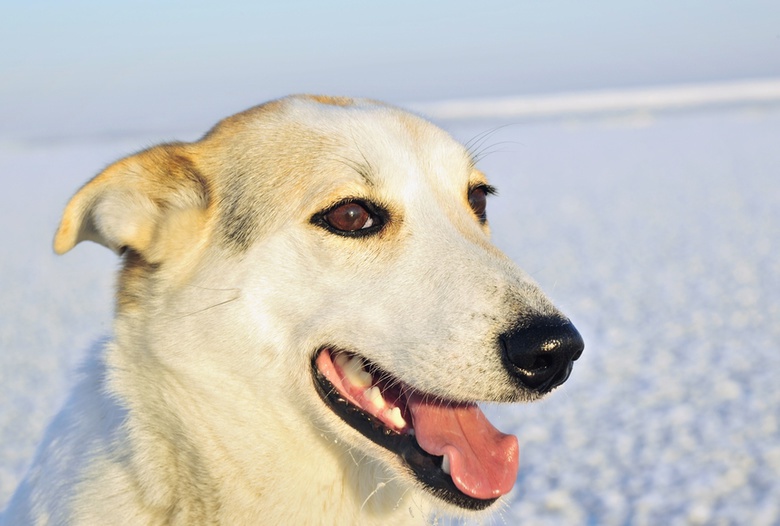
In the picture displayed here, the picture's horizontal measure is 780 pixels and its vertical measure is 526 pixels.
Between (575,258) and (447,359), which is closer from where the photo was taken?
(447,359)

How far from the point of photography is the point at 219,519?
2387mm

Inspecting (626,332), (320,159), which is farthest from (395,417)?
(626,332)

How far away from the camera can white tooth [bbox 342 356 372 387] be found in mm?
2480

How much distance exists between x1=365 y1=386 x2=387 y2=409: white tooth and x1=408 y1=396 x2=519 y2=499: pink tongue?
88 mm

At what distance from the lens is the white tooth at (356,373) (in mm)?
2480

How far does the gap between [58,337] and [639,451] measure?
6.06 m

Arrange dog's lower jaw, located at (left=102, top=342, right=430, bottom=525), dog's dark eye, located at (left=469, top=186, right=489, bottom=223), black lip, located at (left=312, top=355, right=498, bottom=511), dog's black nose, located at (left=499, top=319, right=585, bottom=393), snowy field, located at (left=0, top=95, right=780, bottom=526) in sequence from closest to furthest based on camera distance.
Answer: dog's black nose, located at (left=499, top=319, right=585, bottom=393) → black lip, located at (left=312, top=355, right=498, bottom=511) → dog's lower jaw, located at (left=102, top=342, right=430, bottom=525) → dog's dark eye, located at (left=469, top=186, right=489, bottom=223) → snowy field, located at (left=0, top=95, right=780, bottom=526)

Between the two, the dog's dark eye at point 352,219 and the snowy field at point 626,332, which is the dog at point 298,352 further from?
the snowy field at point 626,332

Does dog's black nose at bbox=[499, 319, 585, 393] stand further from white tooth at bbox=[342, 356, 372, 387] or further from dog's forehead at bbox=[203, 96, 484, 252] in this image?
dog's forehead at bbox=[203, 96, 484, 252]

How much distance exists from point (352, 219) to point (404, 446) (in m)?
0.75

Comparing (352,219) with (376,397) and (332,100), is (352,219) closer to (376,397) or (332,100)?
(376,397)

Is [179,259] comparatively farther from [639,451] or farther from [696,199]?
[696,199]

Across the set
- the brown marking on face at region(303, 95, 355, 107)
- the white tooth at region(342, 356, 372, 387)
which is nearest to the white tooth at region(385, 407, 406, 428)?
the white tooth at region(342, 356, 372, 387)

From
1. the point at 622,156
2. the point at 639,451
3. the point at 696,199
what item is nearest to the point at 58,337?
the point at 639,451
